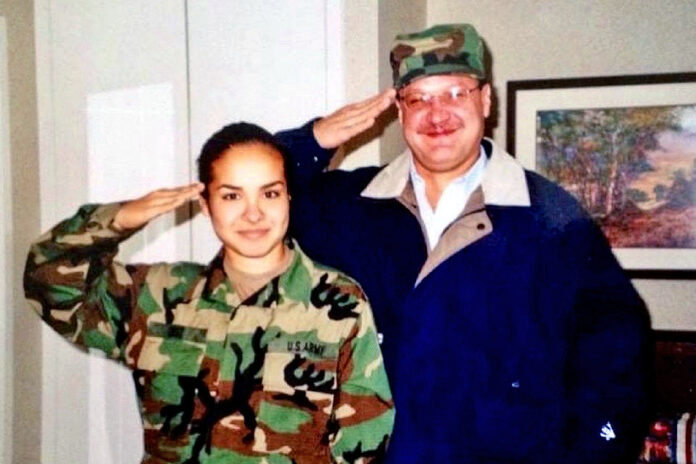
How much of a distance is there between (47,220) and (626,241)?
5.85 feet

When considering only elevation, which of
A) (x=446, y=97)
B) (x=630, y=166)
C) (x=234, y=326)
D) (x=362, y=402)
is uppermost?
(x=446, y=97)

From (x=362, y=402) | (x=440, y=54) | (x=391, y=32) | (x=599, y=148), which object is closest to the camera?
(x=362, y=402)

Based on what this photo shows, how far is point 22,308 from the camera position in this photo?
2.00 m

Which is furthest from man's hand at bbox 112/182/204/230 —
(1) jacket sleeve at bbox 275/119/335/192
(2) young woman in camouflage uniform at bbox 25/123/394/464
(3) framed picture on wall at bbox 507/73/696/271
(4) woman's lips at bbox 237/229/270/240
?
(3) framed picture on wall at bbox 507/73/696/271

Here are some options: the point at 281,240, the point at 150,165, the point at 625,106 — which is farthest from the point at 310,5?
the point at 625,106

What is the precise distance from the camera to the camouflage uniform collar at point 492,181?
4.34 ft

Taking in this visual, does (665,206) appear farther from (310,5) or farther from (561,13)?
(310,5)

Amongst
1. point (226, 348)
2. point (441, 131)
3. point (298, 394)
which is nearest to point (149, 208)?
point (226, 348)

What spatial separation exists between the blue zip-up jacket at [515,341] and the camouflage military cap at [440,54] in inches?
9.8

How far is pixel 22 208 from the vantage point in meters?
2.00

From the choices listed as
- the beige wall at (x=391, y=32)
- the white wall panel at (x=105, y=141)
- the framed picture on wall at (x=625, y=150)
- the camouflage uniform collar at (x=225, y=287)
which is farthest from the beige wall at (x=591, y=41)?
the camouflage uniform collar at (x=225, y=287)

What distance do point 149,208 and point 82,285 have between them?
18cm

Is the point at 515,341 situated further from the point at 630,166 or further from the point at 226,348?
the point at 630,166

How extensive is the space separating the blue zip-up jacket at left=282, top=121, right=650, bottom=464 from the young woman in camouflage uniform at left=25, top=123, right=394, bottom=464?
114mm
